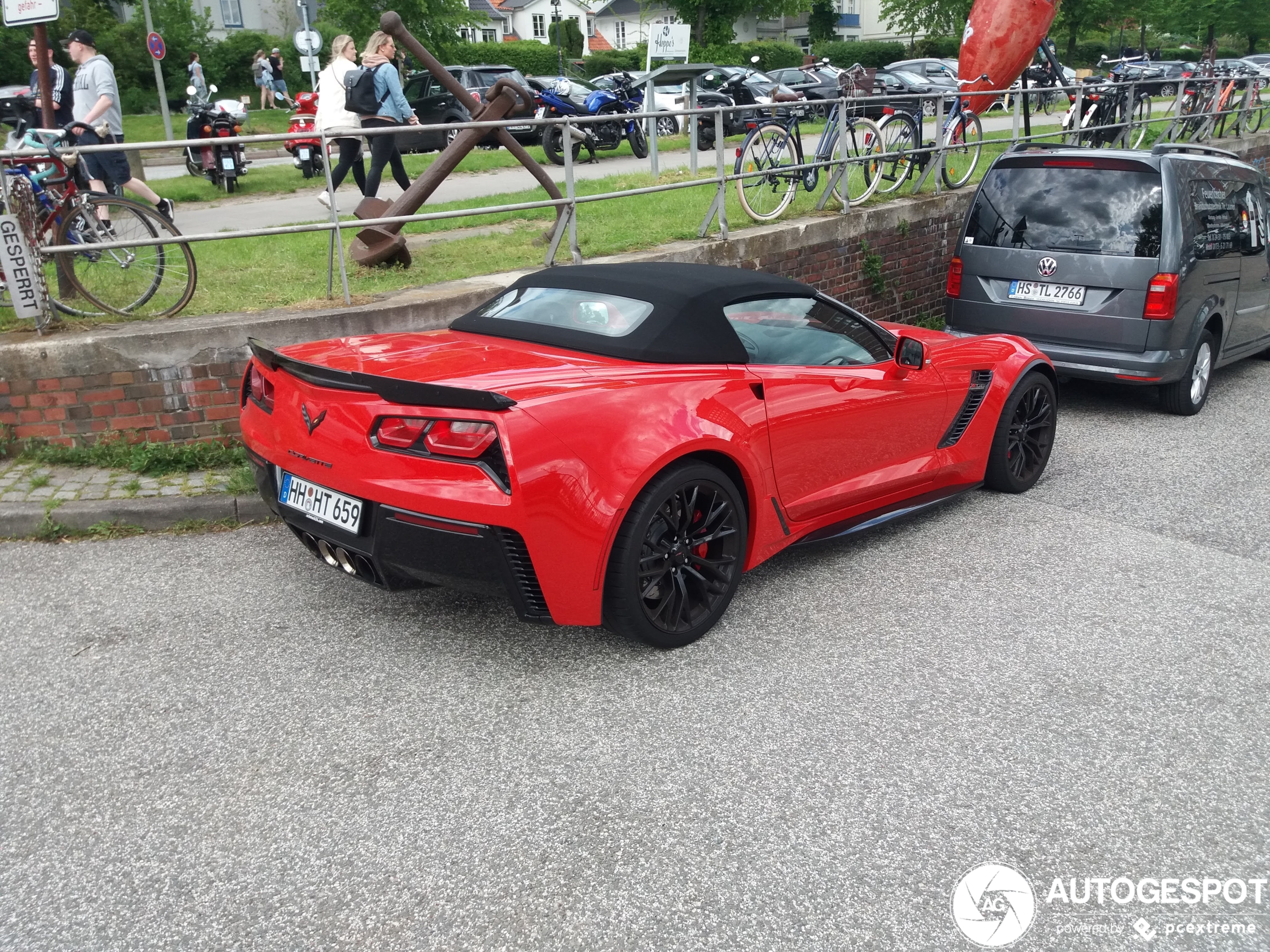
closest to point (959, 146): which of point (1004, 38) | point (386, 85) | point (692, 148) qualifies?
point (692, 148)

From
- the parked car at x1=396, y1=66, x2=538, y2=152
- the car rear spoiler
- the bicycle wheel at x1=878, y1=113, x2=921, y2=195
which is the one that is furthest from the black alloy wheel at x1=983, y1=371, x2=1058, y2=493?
the parked car at x1=396, y1=66, x2=538, y2=152

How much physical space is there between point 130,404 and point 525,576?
11.1 ft

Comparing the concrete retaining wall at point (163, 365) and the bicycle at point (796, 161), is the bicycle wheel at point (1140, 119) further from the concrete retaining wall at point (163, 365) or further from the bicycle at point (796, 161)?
the concrete retaining wall at point (163, 365)

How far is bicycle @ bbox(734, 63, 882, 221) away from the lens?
30.2 ft

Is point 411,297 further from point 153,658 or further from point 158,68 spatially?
point 158,68

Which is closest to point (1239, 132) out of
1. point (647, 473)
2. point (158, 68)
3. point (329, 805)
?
point (647, 473)

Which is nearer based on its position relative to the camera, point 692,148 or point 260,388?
point 260,388

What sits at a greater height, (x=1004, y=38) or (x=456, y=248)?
(x=1004, y=38)

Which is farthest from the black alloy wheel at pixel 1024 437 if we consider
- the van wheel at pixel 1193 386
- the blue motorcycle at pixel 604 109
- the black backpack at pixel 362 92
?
the blue motorcycle at pixel 604 109

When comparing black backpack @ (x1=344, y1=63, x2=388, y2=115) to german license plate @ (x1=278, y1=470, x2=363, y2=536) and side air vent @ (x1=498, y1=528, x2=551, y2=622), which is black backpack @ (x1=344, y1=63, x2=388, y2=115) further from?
side air vent @ (x1=498, y1=528, x2=551, y2=622)

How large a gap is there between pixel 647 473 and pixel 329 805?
147 cm

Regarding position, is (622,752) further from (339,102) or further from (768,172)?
(339,102)

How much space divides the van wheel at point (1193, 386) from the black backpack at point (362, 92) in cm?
667

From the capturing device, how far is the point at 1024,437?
5914 mm
